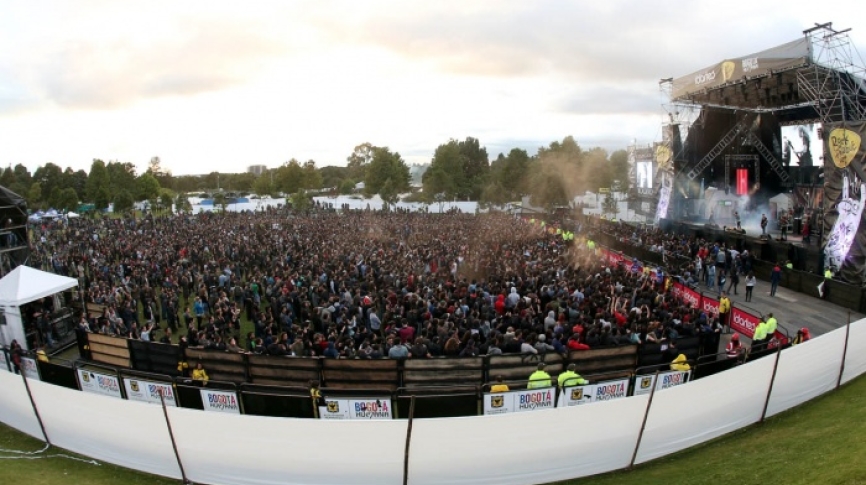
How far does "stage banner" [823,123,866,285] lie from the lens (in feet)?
57.5

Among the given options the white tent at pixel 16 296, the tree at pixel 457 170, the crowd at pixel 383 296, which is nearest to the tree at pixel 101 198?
the tree at pixel 457 170

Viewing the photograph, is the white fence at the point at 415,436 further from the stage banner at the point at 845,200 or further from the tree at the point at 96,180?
the tree at the point at 96,180

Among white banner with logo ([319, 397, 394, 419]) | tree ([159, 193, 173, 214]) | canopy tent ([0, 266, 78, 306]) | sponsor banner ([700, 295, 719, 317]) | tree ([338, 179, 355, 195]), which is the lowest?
tree ([338, 179, 355, 195])

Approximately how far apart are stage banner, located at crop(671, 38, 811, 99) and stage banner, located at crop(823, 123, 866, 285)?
3997 millimetres

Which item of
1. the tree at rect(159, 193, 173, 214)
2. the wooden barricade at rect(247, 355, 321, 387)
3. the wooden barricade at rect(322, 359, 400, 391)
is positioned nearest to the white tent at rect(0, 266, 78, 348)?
the wooden barricade at rect(247, 355, 321, 387)

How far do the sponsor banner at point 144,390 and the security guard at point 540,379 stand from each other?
6.40 m

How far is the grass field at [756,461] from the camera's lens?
588cm

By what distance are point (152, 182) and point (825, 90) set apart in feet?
242

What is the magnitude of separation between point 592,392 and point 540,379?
1143mm

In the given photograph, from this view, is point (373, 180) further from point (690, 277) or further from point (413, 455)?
point (413, 455)

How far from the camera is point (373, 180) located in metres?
69.1

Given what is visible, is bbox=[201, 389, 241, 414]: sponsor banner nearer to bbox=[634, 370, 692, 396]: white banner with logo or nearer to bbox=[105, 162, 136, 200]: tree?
→ bbox=[634, 370, 692, 396]: white banner with logo

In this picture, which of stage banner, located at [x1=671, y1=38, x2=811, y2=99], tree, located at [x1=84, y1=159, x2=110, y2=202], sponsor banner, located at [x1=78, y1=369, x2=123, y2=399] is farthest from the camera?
tree, located at [x1=84, y1=159, x2=110, y2=202]

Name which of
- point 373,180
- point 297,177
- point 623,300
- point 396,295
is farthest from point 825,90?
point 297,177
